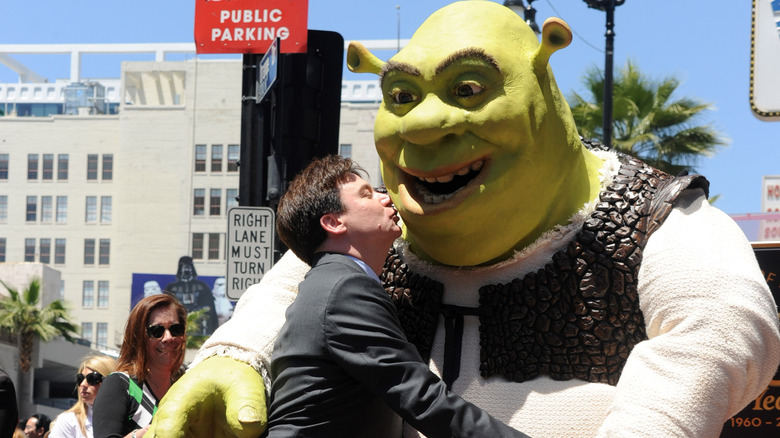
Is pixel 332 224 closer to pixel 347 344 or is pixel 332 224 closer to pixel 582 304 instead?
pixel 347 344

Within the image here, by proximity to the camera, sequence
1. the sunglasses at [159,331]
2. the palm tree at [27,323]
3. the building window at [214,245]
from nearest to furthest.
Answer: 1. the sunglasses at [159,331]
2. the palm tree at [27,323]
3. the building window at [214,245]

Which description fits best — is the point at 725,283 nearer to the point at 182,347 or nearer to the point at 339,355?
the point at 339,355

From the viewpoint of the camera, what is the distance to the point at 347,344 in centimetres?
293

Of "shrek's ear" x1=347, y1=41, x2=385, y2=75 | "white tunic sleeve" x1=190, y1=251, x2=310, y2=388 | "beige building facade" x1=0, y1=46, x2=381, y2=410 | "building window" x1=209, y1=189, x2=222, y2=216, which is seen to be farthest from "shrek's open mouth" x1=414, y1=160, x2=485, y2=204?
"building window" x1=209, y1=189, x2=222, y2=216

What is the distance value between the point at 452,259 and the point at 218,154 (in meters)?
54.2

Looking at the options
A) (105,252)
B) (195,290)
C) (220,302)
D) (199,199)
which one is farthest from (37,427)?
(105,252)

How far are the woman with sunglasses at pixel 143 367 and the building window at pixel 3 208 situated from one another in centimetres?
5781

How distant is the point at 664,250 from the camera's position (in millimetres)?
3271

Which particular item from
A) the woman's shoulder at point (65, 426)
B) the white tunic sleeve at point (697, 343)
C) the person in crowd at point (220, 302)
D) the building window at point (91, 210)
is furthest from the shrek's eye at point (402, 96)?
the building window at point (91, 210)

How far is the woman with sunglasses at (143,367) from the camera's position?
4434 millimetres

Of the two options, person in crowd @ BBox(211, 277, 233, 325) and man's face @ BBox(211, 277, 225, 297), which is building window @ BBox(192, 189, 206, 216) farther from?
person in crowd @ BBox(211, 277, 233, 325)

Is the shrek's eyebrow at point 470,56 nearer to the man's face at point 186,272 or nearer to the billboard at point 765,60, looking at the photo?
the billboard at point 765,60

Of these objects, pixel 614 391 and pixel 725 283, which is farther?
pixel 614 391

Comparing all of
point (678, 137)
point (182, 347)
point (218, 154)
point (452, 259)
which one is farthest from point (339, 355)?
point (218, 154)
